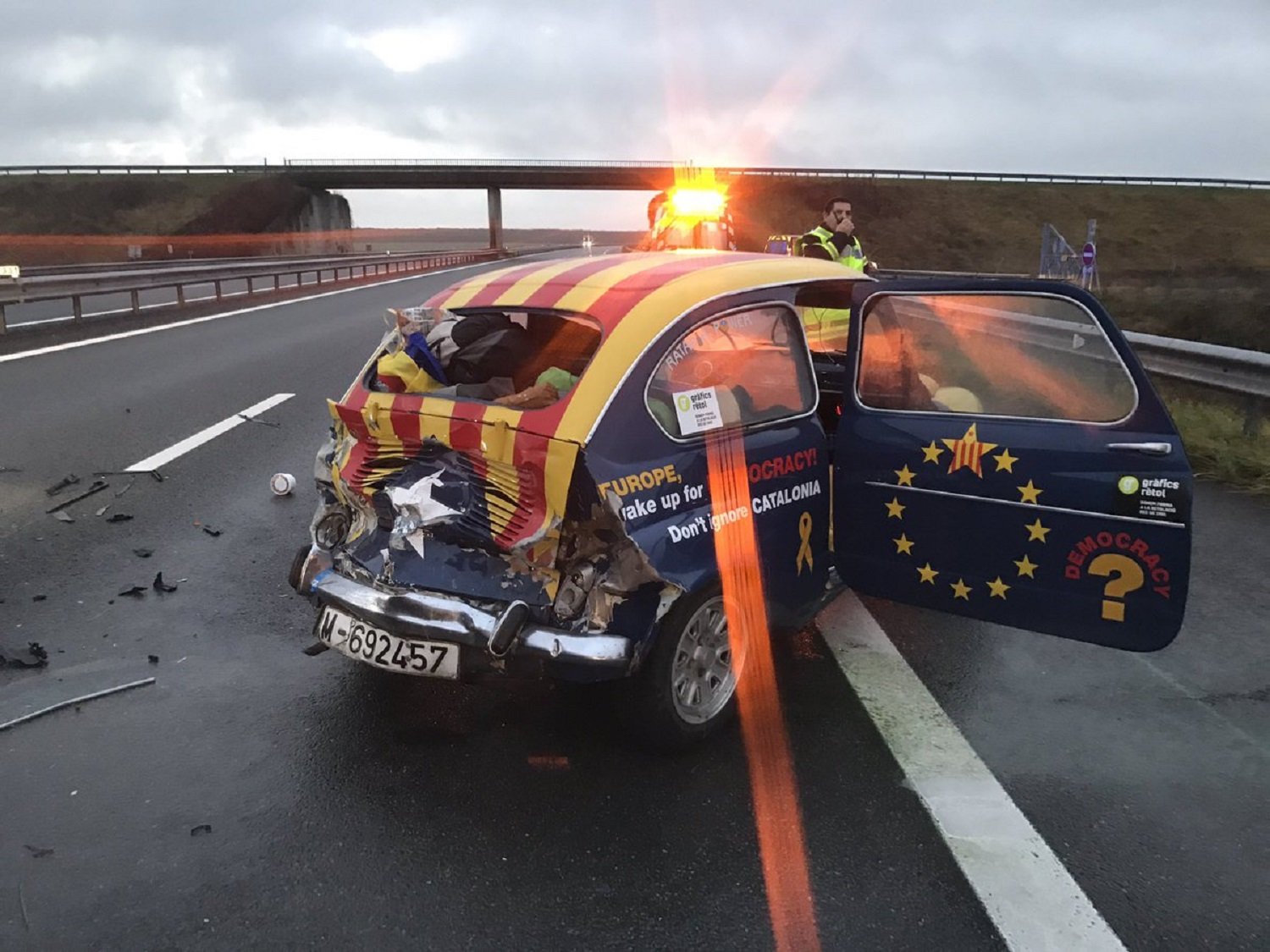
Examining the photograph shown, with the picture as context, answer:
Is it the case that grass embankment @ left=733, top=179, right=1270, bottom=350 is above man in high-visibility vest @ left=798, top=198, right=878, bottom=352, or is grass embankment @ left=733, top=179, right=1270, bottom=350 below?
above

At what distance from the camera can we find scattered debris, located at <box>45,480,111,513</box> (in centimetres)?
613

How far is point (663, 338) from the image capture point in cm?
360

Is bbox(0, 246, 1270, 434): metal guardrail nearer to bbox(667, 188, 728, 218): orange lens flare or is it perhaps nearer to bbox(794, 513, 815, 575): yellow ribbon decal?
bbox(794, 513, 815, 575): yellow ribbon decal

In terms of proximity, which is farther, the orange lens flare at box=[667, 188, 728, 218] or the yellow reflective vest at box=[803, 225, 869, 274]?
the orange lens flare at box=[667, 188, 728, 218]

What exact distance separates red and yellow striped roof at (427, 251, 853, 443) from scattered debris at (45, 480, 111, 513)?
3293mm

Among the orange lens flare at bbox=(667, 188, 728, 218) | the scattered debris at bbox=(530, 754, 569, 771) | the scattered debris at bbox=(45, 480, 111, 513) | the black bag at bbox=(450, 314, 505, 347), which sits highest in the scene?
the orange lens flare at bbox=(667, 188, 728, 218)

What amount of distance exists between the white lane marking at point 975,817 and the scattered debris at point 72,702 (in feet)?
9.69

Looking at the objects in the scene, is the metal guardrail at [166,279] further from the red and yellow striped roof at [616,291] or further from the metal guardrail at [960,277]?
the red and yellow striped roof at [616,291]

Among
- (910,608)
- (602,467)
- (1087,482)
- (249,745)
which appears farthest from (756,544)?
(249,745)

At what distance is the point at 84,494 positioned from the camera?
252 inches

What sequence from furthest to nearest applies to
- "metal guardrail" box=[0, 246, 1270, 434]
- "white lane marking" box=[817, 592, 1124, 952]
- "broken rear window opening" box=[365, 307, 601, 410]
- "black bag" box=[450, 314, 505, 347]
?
"metal guardrail" box=[0, 246, 1270, 434]
"black bag" box=[450, 314, 505, 347]
"broken rear window opening" box=[365, 307, 601, 410]
"white lane marking" box=[817, 592, 1124, 952]

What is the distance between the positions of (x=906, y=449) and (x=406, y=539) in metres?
2.01

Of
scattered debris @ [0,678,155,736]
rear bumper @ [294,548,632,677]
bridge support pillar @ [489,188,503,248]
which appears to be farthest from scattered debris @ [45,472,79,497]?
bridge support pillar @ [489,188,503,248]

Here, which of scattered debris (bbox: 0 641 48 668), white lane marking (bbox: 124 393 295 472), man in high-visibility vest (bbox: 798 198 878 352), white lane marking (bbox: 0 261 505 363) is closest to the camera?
scattered debris (bbox: 0 641 48 668)
